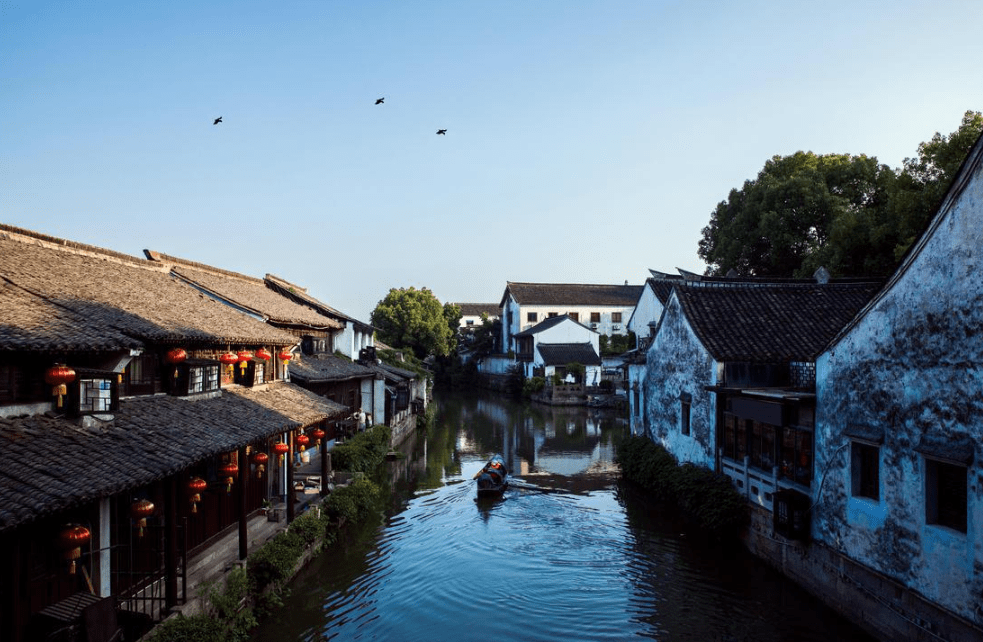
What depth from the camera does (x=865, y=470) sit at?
11.3 metres

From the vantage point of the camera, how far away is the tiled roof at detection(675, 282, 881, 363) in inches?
719

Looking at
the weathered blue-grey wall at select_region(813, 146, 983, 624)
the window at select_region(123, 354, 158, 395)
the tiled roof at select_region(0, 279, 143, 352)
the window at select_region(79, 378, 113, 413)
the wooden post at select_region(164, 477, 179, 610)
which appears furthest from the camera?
the window at select_region(123, 354, 158, 395)

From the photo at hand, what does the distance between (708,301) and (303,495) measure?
1389 centimetres

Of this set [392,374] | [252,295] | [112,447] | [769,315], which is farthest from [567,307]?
[112,447]

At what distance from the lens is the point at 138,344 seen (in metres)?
9.86

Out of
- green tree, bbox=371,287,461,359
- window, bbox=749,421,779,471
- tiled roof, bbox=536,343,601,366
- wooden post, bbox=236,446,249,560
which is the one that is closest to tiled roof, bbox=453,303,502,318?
green tree, bbox=371,287,461,359

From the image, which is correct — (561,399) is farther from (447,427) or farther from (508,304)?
(508,304)

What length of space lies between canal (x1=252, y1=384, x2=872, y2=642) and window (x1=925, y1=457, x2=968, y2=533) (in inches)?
111

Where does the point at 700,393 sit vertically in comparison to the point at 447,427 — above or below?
above

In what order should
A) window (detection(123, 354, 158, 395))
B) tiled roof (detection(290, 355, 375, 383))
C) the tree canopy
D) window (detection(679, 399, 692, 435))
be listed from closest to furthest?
window (detection(123, 354, 158, 395)) < window (detection(679, 399, 692, 435)) < tiled roof (detection(290, 355, 375, 383)) < the tree canopy

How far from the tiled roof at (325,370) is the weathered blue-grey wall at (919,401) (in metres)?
15.9

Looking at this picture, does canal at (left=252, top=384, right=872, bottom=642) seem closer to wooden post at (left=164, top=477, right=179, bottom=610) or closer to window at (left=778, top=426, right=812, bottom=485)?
window at (left=778, top=426, right=812, bottom=485)

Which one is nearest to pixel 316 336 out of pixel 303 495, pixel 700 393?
pixel 303 495

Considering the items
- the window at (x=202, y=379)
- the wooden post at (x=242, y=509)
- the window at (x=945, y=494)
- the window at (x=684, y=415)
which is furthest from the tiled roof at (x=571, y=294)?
the window at (x=945, y=494)
